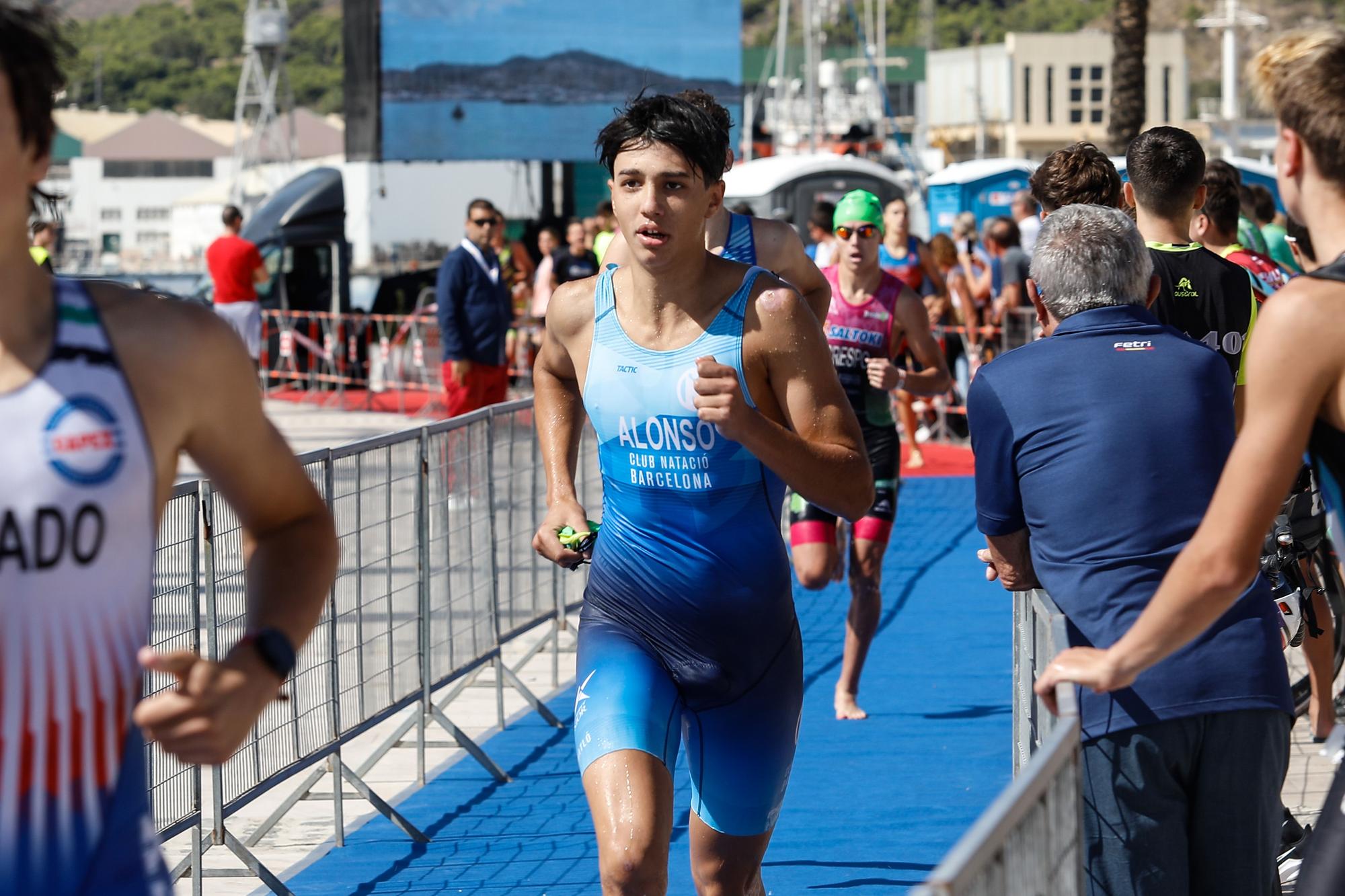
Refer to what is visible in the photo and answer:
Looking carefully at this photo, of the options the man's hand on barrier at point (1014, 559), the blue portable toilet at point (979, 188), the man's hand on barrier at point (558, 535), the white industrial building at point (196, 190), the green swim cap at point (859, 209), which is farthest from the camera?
the white industrial building at point (196, 190)

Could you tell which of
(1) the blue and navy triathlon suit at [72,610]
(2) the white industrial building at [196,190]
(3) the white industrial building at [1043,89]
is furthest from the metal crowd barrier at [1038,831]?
(3) the white industrial building at [1043,89]

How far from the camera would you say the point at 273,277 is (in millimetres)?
22641

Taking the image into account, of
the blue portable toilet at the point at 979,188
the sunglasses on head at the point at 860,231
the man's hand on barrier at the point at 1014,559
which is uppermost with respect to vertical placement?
the blue portable toilet at the point at 979,188

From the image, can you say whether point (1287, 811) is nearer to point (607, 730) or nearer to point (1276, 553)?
point (1276, 553)

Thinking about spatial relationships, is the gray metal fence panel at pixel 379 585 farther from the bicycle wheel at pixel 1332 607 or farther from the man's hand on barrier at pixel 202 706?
the bicycle wheel at pixel 1332 607

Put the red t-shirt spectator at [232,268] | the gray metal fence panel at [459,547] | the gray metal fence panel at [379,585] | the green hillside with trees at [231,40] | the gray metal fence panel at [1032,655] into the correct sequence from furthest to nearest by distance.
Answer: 1. the green hillside with trees at [231,40]
2. the red t-shirt spectator at [232,268]
3. the gray metal fence panel at [459,547]
4. the gray metal fence panel at [379,585]
5. the gray metal fence panel at [1032,655]

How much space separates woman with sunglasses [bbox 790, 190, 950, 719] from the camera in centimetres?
704

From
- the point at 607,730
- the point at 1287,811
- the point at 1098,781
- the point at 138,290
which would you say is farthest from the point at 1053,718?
the point at 1287,811

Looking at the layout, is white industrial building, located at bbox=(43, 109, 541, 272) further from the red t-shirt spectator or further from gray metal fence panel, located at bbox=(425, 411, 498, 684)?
gray metal fence panel, located at bbox=(425, 411, 498, 684)

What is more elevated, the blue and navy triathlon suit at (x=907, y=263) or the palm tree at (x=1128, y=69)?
the palm tree at (x=1128, y=69)

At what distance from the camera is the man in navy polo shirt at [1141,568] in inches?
130

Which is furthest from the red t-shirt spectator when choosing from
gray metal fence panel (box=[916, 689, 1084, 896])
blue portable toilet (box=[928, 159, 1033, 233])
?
gray metal fence panel (box=[916, 689, 1084, 896])

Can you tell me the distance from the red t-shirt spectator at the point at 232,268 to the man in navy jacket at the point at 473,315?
5.09 metres

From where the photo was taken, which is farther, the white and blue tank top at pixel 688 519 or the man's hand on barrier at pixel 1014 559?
the white and blue tank top at pixel 688 519
